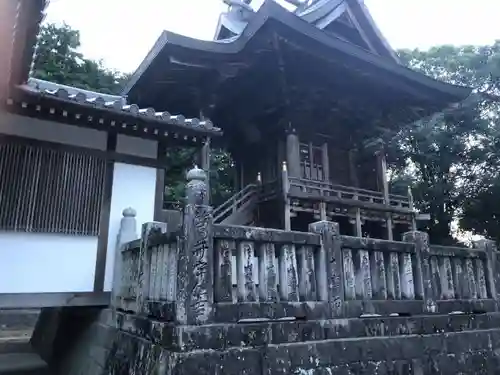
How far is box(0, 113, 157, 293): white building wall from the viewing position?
19.2ft

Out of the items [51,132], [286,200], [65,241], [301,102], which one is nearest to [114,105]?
[51,132]

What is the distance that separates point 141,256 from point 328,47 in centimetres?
679

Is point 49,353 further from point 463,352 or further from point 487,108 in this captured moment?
point 487,108

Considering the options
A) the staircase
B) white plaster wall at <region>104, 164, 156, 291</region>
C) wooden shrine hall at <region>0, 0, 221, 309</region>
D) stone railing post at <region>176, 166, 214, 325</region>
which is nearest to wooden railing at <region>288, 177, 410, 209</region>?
the staircase

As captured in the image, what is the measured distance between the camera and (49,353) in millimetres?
8477

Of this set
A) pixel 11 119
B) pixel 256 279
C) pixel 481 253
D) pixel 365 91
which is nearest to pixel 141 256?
pixel 256 279

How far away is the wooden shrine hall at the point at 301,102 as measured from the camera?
9.36 metres

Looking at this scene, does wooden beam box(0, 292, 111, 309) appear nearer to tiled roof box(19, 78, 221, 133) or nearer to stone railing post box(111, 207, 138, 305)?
stone railing post box(111, 207, 138, 305)

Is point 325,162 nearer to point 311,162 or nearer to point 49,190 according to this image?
point 311,162

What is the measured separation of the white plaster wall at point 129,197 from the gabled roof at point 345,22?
7.71 meters

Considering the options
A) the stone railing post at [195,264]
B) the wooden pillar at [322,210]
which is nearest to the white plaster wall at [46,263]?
the stone railing post at [195,264]

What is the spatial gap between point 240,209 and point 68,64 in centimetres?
1426

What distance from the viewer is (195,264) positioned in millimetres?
4059

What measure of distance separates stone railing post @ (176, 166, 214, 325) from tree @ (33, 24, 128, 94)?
16.6 meters
